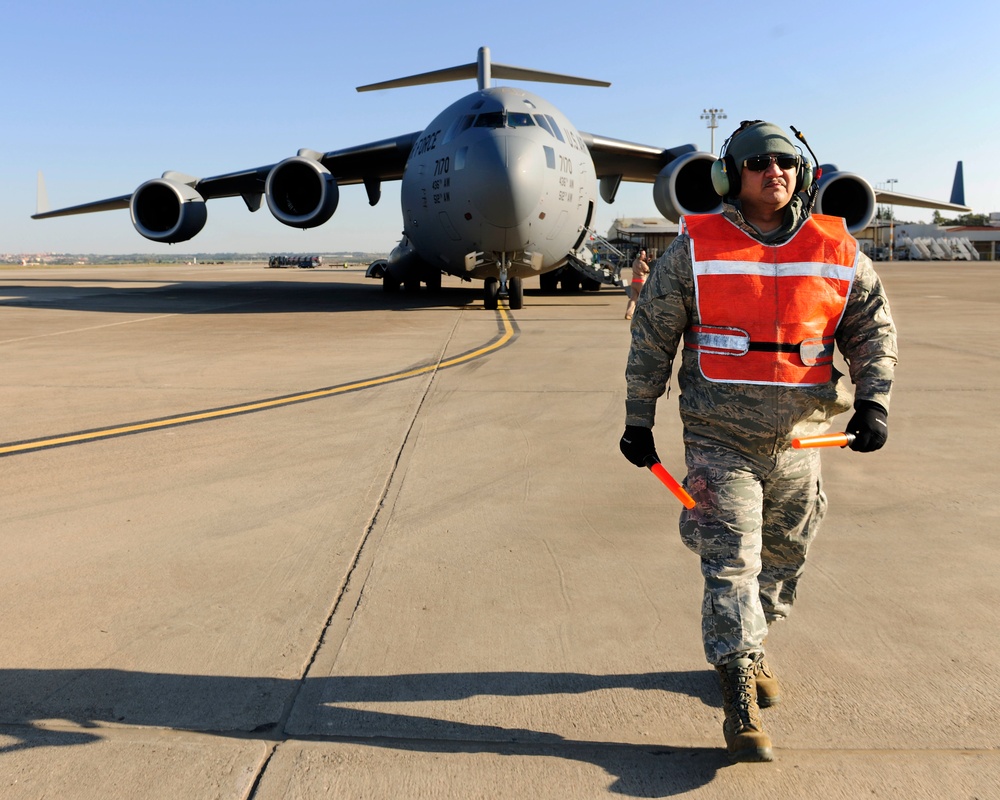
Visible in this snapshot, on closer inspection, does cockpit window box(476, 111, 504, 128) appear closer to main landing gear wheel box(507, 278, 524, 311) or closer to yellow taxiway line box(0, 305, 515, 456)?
main landing gear wheel box(507, 278, 524, 311)

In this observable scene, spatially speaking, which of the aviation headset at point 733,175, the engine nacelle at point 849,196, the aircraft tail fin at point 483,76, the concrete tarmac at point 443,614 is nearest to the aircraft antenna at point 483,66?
the aircraft tail fin at point 483,76

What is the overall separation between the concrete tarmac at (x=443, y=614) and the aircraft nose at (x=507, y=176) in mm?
8155

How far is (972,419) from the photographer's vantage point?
6.76 meters

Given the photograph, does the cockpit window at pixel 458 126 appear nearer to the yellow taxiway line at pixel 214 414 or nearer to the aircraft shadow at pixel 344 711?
the yellow taxiway line at pixel 214 414

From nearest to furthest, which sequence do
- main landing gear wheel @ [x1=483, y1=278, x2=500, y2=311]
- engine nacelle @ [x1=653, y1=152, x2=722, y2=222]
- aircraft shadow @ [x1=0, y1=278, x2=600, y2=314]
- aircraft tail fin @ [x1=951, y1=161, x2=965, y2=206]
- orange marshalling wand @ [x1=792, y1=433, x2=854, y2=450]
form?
1. orange marshalling wand @ [x1=792, y1=433, x2=854, y2=450]
2. main landing gear wheel @ [x1=483, y1=278, x2=500, y2=311]
3. aircraft shadow @ [x1=0, y1=278, x2=600, y2=314]
4. engine nacelle @ [x1=653, y1=152, x2=722, y2=222]
5. aircraft tail fin @ [x1=951, y1=161, x2=965, y2=206]

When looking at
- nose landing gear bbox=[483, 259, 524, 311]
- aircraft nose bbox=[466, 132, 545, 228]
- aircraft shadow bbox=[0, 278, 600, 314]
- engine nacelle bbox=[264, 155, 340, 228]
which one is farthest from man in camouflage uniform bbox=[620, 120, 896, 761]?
engine nacelle bbox=[264, 155, 340, 228]

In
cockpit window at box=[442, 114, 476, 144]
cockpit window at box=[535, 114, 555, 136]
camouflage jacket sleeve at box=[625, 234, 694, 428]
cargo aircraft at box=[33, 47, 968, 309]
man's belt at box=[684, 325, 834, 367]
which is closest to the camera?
man's belt at box=[684, 325, 834, 367]

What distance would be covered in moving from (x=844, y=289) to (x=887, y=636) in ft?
4.42

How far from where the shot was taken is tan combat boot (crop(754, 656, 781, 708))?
8.97 feet

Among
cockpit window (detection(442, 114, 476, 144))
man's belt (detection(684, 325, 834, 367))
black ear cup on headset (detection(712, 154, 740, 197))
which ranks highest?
cockpit window (detection(442, 114, 476, 144))

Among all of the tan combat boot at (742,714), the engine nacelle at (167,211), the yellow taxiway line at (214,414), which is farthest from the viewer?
the engine nacelle at (167,211)

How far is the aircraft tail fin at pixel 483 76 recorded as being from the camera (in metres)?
22.0

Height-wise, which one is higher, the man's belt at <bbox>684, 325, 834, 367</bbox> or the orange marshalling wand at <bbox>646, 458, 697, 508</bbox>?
the man's belt at <bbox>684, 325, 834, 367</bbox>

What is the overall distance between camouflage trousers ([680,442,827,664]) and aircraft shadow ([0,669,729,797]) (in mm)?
333
